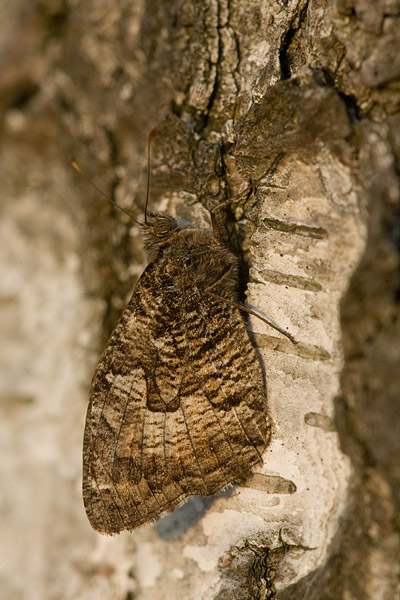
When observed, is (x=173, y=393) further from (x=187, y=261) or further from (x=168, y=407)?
(x=187, y=261)

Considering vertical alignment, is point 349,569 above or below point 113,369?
below

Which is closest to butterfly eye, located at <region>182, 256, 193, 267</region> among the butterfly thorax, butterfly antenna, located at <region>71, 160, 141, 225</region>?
the butterfly thorax

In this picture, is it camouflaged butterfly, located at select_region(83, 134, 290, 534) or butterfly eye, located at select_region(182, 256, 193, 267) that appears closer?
camouflaged butterfly, located at select_region(83, 134, 290, 534)

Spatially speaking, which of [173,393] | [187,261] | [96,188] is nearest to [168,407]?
[173,393]

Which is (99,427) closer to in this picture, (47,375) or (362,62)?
(47,375)

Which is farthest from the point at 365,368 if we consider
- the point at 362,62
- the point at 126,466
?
the point at 126,466

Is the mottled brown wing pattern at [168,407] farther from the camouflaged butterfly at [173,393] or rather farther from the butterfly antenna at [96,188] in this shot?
the butterfly antenna at [96,188]

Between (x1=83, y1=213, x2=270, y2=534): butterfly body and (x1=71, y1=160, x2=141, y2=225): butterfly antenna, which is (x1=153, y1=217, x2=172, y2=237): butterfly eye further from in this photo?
(x1=71, y1=160, x2=141, y2=225): butterfly antenna

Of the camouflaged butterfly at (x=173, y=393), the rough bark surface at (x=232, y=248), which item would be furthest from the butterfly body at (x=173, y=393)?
the rough bark surface at (x=232, y=248)
